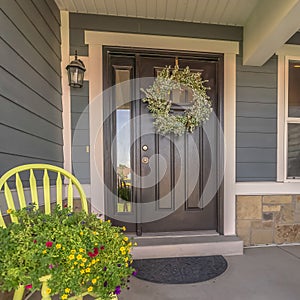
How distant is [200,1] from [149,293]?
8.34ft

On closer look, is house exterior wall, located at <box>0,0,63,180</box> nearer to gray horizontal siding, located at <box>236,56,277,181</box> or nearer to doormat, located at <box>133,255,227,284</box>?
doormat, located at <box>133,255,227,284</box>

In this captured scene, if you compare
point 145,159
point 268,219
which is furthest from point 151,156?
point 268,219

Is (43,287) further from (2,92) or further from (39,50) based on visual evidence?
(39,50)

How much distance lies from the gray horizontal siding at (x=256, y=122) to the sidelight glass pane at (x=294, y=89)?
0.70 ft

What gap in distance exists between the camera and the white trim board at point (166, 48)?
2449mm

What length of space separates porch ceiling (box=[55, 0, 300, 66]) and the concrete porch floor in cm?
202

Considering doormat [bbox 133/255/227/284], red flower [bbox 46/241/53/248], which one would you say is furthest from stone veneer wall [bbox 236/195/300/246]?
red flower [bbox 46/241/53/248]

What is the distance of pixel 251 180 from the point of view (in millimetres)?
2701

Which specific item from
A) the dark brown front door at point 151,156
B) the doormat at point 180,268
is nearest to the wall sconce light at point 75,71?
the dark brown front door at point 151,156

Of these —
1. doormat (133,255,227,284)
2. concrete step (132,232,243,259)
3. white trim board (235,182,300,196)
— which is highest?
white trim board (235,182,300,196)

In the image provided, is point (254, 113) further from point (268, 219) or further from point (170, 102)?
point (268, 219)

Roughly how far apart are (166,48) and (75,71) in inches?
37.9

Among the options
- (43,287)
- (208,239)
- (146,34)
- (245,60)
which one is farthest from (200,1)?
(43,287)

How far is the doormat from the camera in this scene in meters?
1.98
